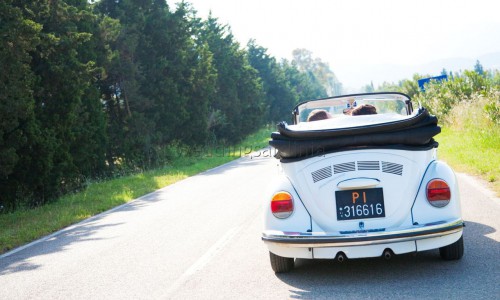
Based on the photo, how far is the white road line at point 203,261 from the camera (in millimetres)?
6029

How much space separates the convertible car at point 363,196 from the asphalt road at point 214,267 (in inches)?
11.9

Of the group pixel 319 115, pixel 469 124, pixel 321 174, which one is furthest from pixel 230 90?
pixel 321 174

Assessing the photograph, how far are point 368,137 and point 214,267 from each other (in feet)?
7.48

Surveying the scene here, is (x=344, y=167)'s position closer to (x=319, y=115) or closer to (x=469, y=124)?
(x=319, y=115)

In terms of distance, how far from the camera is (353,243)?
558cm

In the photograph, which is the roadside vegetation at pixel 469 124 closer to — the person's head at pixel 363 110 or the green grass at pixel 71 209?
the person's head at pixel 363 110

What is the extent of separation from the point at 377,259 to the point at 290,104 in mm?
69953

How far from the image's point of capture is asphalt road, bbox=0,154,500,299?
5.57 meters

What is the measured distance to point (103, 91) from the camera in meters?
27.6

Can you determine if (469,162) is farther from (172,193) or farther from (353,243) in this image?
(353,243)

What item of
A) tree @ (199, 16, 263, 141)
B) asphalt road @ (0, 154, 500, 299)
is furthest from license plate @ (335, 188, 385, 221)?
tree @ (199, 16, 263, 141)

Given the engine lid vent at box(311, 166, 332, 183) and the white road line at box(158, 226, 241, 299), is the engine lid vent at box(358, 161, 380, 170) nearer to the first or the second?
the engine lid vent at box(311, 166, 332, 183)

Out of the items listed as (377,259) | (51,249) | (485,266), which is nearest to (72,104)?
(51,249)

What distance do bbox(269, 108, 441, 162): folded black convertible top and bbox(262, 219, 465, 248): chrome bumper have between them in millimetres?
825
